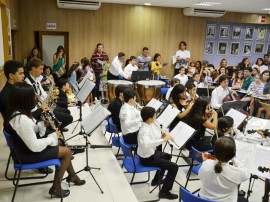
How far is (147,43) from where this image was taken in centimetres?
1069

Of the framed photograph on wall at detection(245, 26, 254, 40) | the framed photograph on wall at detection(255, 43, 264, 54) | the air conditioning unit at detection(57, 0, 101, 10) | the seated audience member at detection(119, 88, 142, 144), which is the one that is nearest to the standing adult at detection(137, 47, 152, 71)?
the air conditioning unit at detection(57, 0, 101, 10)

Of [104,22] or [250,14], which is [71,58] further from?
[250,14]

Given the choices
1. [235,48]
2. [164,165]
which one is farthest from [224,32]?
[164,165]

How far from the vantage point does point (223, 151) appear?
2365 mm

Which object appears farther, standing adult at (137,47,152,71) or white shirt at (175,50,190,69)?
white shirt at (175,50,190,69)

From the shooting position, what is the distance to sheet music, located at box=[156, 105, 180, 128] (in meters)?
4.12

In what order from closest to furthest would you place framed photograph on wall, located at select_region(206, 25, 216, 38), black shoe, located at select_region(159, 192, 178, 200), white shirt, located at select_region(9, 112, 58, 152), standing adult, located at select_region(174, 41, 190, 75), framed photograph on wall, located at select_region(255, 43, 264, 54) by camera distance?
white shirt, located at select_region(9, 112, 58, 152) < black shoe, located at select_region(159, 192, 178, 200) < standing adult, located at select_region(174, 41, 190, 75) < framed photograph on wall, located at select_region(206, 25, 216, 38) < framed photograph on wall, located at select_region(255, 43, 264, 54)

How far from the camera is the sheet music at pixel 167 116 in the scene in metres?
4.12

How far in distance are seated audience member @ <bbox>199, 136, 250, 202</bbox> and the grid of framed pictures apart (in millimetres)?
9729

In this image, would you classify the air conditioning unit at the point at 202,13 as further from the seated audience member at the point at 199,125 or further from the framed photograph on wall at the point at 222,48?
the seated audience member at the point at 199,125

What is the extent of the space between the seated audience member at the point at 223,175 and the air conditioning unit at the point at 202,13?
876 cm

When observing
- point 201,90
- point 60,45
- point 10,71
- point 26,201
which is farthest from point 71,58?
point 26,201

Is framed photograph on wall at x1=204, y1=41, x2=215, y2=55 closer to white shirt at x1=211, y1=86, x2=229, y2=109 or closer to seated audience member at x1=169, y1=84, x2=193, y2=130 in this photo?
white shirt at x1=211, y1=86, x2=229, y2=109

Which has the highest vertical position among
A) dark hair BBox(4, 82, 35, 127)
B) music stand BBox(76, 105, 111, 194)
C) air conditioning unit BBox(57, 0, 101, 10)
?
air conditioning unit BBox(57, 0, 101, 10)
